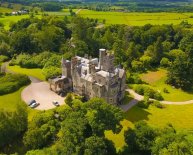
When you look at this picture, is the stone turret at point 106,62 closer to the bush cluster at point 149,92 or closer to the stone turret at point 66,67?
the stone turret at point 66,67

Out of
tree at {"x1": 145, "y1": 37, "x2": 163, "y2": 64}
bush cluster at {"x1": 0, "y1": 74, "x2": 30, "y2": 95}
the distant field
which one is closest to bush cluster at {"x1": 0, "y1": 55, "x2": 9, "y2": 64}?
bush cluster at {"x1": 0, "y1": 74, "x2": 30, "y2": 95}

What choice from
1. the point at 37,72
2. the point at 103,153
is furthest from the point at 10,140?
the point at 37,72

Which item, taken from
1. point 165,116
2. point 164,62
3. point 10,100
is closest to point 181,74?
point 164,62

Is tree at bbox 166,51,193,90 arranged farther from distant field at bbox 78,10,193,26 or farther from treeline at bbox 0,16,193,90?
distant field at bbox 78,10,193,26

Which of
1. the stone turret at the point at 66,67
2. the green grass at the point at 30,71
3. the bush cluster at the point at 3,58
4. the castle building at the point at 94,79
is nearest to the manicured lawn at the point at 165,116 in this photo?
the castle building at the point at 94,79

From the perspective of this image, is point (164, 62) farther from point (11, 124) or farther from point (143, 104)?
point (11, 124)

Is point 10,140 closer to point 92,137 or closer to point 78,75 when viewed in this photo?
point 92,137

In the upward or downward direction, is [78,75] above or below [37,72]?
above
